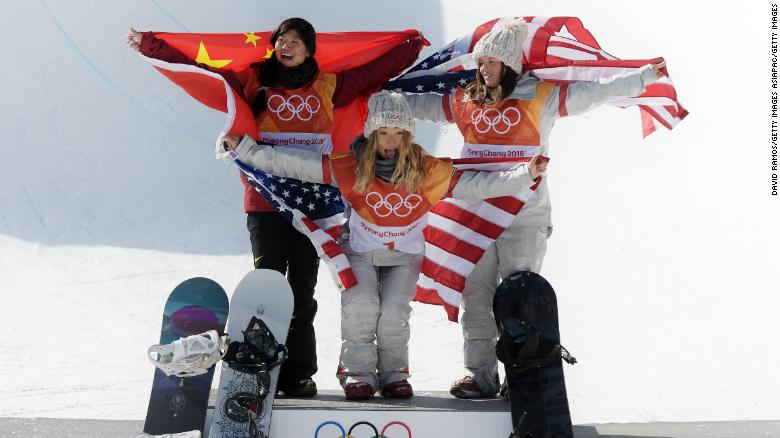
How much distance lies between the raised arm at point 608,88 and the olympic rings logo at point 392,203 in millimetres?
770

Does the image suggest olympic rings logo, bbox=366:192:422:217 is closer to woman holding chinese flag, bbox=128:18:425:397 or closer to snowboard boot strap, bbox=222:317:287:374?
woman holding chinese flag, bbox=128:18:425:397

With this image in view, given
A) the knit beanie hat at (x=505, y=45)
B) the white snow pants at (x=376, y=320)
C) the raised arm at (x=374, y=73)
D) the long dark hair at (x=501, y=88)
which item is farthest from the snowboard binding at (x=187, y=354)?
the knit beanie hat at (x=505, y=45)

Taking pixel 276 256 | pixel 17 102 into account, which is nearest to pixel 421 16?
pixel 17 102

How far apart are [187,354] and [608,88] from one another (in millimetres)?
2019

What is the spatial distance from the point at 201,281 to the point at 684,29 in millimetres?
7360

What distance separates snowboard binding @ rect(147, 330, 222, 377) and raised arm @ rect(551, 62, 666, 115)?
1.73 m

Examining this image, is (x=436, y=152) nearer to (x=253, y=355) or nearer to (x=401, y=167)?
(x=401, y=167)

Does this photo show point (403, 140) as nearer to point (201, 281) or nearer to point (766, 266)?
point (201, 281)

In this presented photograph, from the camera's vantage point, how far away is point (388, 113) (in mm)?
3922

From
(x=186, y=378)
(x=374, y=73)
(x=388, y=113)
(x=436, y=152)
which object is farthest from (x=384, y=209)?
(x=436, y=152)

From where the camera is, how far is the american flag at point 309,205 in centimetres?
414

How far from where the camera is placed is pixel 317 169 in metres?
4.06

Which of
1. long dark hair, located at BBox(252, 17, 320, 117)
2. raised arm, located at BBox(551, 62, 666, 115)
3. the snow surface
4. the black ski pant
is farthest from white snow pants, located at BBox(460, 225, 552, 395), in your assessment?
the snow surface

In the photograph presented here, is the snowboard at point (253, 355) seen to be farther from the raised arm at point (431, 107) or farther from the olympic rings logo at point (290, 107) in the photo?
the raised arm at point (431, 107)
